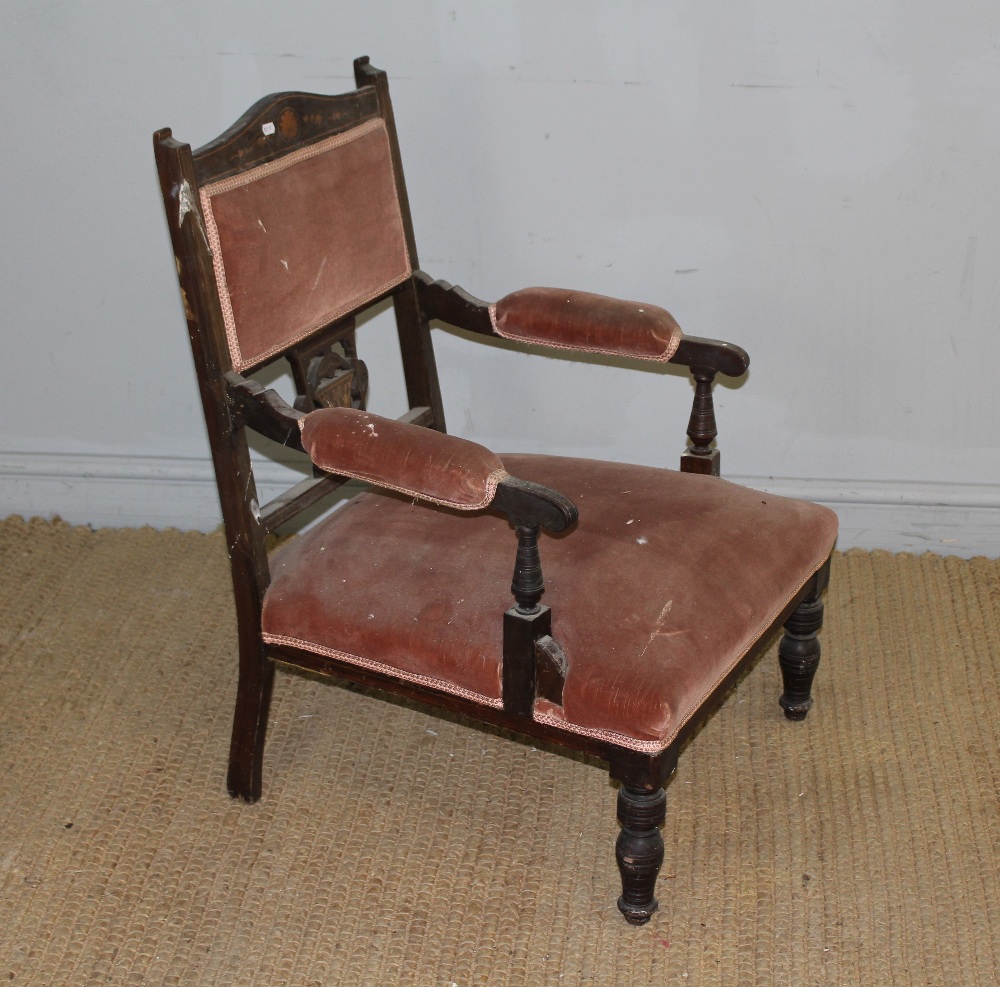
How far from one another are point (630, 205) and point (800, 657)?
800 millimetres

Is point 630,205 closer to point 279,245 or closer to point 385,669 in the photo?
point 279,245

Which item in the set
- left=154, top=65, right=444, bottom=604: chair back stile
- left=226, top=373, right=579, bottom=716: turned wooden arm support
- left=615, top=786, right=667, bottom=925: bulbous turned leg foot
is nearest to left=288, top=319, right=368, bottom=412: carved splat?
left=154, top=65, right=444, bottom=604: chair back stile

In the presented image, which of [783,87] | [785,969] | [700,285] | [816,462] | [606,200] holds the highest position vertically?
[783,87]

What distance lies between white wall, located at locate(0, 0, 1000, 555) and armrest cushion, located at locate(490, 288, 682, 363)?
432 mm

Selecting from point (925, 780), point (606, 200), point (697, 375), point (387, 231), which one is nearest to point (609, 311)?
point (697, 375)

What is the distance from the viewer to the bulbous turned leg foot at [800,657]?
1.94 m

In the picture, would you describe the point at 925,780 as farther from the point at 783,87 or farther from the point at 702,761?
the point at 783,87

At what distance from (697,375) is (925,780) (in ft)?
2.24

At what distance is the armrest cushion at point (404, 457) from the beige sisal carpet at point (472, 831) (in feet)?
1.98

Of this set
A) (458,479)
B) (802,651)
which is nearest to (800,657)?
(802,651)

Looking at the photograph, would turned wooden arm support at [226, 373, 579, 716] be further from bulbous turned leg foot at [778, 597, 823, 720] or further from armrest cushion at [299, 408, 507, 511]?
bulbous turned leg foot at [778, 597, 823, 720]

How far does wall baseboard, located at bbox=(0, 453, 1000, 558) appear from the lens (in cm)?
240

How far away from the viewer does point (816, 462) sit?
240 cm

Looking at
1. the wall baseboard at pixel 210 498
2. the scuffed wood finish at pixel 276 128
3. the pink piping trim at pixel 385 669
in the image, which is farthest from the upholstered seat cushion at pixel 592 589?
the wall baseboard at pixel 210 498
